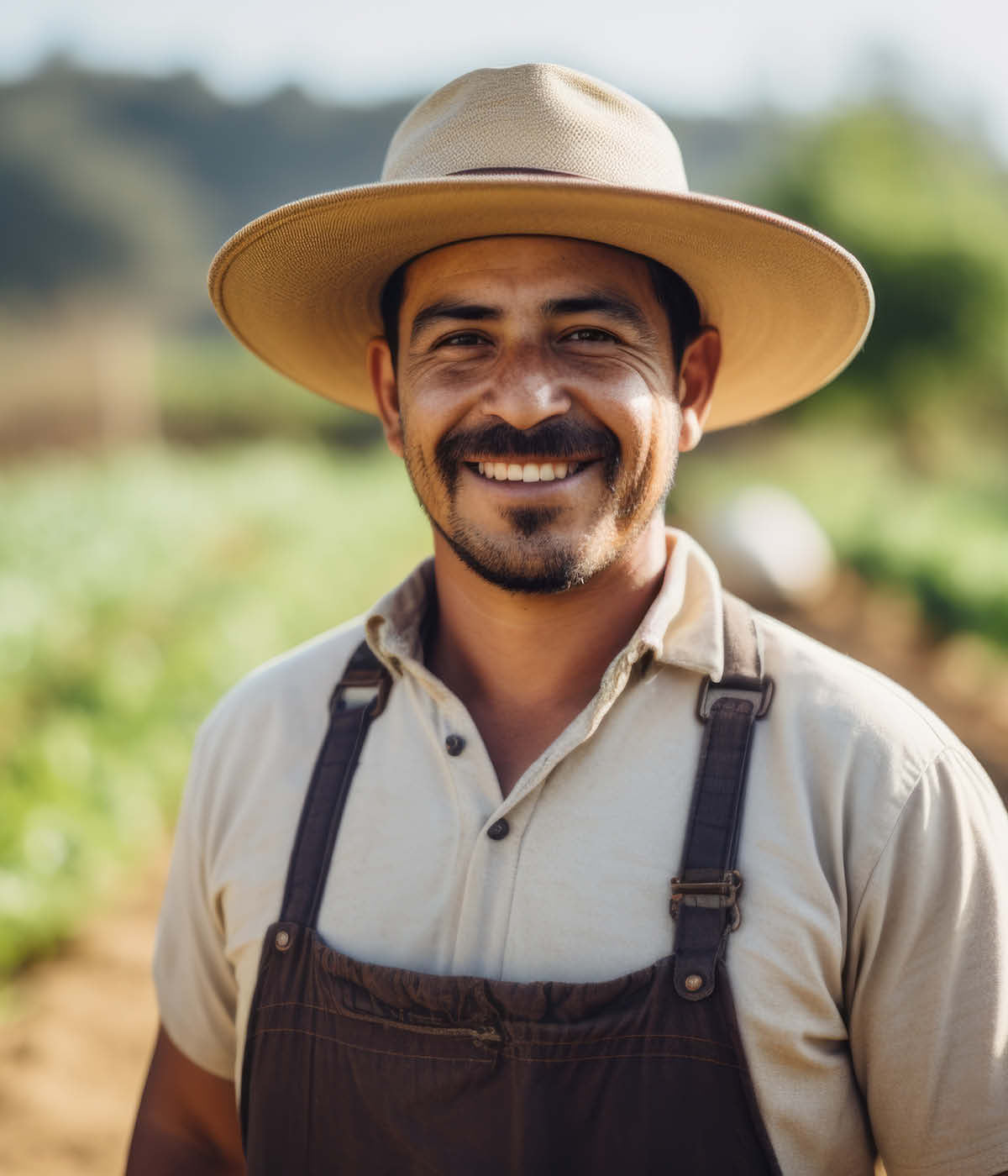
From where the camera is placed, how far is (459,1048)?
169 cm

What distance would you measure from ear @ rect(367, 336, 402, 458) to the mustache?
333mm

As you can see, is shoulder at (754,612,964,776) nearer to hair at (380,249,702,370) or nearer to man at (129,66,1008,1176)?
man at (129,66,1008,1176)

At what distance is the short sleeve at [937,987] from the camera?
160 centimetres

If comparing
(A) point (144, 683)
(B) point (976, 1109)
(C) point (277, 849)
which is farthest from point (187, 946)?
(A) point (144, 683)

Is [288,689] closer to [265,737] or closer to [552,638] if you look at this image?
[265,737]

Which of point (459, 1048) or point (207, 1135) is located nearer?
point (459, 1048)

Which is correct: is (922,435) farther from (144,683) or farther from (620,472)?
(620,472)

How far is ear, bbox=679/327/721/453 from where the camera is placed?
2.19 metres

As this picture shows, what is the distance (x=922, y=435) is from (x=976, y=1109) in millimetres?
32087

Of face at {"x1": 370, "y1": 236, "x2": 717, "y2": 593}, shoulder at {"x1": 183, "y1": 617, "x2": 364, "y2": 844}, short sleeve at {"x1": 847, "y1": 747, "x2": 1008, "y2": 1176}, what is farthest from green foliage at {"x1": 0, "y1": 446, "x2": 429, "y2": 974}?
short sleeve at {"x1": 847, "y1": 747, "x2": 1008, "y2": 1176}

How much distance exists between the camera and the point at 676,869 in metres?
1.73

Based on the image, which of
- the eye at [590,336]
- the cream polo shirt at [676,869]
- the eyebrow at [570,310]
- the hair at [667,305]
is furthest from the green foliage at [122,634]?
the eye at [590,336]

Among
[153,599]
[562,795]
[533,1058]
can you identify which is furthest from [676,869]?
[153,599]

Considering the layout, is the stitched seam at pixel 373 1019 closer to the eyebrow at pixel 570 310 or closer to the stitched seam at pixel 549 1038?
the stitched seam at pixel 549 1038
